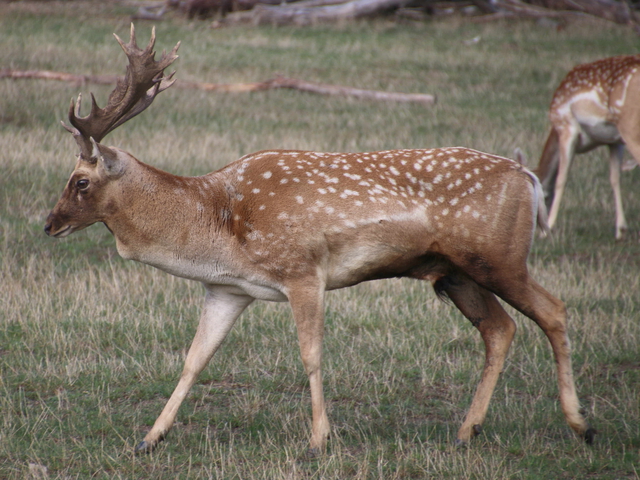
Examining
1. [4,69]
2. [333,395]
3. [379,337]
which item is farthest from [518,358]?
[4,69]

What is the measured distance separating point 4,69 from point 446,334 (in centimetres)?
1100

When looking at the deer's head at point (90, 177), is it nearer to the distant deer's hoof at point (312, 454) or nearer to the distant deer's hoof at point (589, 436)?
the distant deer's hoof at point (312, 454)

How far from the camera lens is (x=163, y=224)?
4605 mm

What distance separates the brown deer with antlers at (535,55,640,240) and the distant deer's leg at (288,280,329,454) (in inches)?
220

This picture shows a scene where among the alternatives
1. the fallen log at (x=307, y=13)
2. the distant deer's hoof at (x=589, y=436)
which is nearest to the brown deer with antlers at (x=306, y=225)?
the distant deer's hoof at (x=589, y=436)

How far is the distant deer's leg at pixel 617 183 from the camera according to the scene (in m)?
9.24

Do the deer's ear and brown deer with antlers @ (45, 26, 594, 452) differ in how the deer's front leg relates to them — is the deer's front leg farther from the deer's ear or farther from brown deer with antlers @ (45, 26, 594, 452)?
the deer's ear

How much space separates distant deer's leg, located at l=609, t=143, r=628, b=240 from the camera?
9242 mm

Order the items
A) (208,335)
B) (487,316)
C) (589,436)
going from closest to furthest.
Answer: (589,436) → (208,335) → (487,316)

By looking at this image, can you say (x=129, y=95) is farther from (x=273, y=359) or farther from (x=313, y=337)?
(x=273, y=359)

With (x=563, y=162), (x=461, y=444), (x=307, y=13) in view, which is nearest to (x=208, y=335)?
(x=461, y=444)

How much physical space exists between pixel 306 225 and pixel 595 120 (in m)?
6.03

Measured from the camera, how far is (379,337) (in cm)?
618

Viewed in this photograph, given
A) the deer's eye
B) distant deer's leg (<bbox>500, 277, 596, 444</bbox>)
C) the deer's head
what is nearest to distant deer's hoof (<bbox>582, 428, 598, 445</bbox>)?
distant deer's leg (<bbox>500, 277, 596, 444</bbox>)
